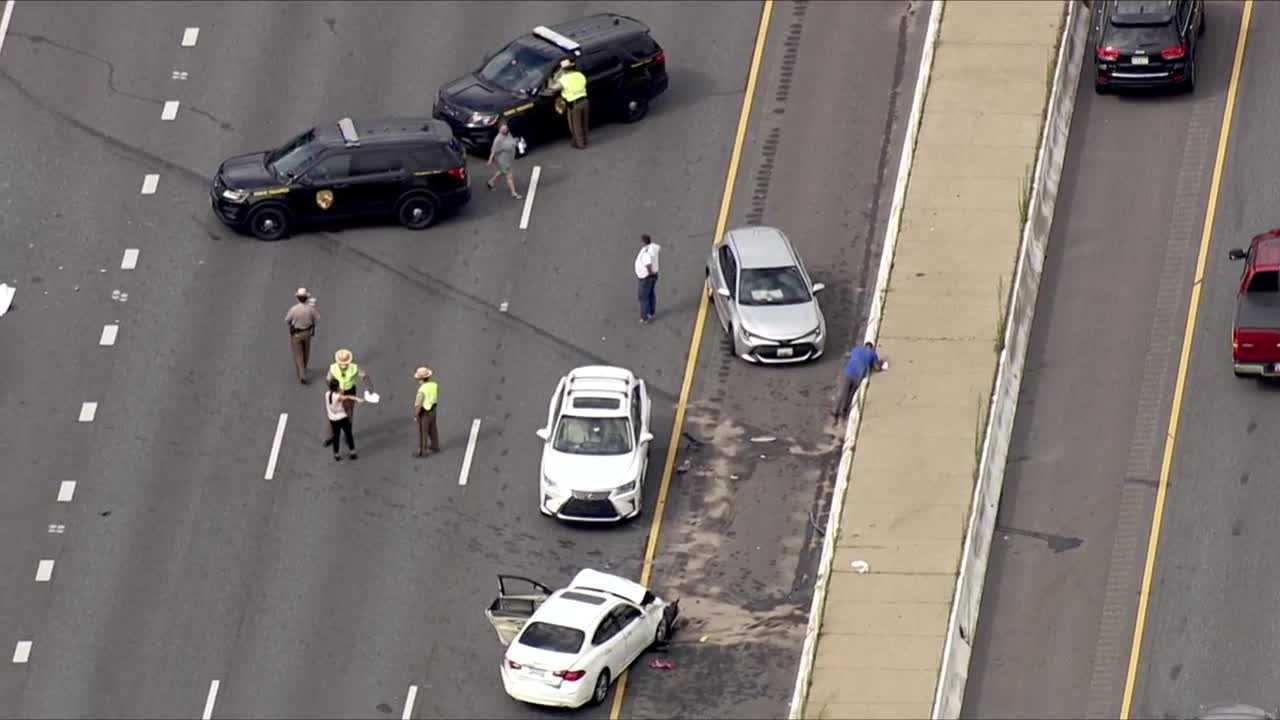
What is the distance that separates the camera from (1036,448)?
186 feet

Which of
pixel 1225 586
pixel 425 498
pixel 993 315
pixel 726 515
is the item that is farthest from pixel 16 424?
pixel 1225 586

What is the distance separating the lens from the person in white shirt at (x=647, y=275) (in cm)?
5897

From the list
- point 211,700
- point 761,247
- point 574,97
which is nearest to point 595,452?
point 761,247

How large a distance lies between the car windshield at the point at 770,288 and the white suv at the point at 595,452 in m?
3.55

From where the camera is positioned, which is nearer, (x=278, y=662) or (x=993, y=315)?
(x=278, y=662)

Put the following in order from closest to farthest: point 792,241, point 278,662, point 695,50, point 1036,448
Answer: point 278,662, point 1036,448, point 792,241, point 695,50

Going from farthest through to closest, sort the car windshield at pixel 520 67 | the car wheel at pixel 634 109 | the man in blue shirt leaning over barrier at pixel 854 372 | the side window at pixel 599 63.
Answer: the car wheel at pixel 634 109
the side window at pixel 599 63
the car windshield at pixel 520 67
the man in blue shirt leaning over barrier at pixel 854 372

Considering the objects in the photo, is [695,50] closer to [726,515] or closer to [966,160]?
[966,160]

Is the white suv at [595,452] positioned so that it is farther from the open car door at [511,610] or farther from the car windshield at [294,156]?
the car windshield at [294,156]

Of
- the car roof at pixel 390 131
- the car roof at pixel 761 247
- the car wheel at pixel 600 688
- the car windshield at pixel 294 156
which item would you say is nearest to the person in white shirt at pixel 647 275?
the car roof at pixel 761 247

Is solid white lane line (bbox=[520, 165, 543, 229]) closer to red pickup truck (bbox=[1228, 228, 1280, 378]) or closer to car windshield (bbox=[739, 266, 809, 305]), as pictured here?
car windshield (bbox=[739, 266, 809, 305])

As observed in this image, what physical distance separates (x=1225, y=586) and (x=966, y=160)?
12.1 metres

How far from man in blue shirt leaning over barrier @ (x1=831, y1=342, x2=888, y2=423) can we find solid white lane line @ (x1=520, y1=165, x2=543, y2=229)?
7872 millimetres

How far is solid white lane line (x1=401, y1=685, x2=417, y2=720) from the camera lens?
2050 inches
